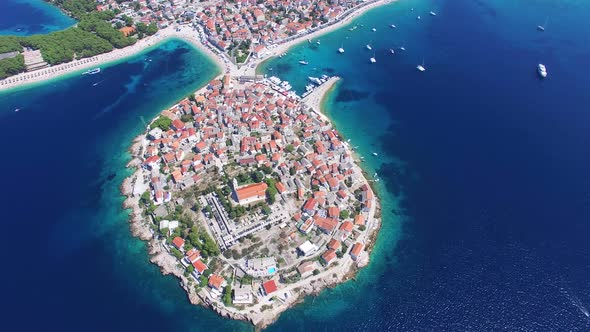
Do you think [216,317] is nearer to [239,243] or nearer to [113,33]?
[239,243]

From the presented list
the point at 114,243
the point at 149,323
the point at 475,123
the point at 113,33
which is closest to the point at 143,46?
the point at 113,33

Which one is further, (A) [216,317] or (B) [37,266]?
(B) [37,266]

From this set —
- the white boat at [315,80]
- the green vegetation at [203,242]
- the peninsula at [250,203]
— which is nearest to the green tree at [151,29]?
the peninsula at [250,203]

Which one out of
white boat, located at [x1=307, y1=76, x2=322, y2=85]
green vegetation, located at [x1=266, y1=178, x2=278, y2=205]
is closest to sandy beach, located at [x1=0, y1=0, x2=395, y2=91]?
white boat, located at [x1=307, y1=76, x2=322, y2=85]

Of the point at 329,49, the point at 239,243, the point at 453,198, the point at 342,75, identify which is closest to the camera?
the point at 239,243

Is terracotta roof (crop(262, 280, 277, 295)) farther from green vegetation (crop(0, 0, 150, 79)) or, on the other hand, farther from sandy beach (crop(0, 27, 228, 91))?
green vegetation (crop(0, 0, 150, 79))
